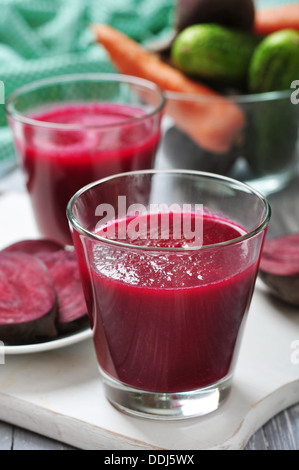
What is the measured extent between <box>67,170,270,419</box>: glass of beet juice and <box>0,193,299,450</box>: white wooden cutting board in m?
0.03

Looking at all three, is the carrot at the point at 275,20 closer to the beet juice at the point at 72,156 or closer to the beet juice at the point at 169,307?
the beet juice at the point at 72,156

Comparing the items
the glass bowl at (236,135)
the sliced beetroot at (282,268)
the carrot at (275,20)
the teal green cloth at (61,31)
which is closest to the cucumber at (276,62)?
the glass bowl at (236,135)

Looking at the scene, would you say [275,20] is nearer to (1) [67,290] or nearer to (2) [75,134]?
(2) [75,134]

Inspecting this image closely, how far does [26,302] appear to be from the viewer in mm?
1089

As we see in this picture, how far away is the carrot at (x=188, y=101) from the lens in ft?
5.28

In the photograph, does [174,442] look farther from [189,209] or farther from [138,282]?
[189,209]

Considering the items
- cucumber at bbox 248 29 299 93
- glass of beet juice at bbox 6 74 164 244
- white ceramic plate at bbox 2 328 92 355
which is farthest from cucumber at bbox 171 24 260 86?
white ceramic plate at bbox 2 328 92 355

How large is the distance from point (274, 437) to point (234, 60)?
94cm

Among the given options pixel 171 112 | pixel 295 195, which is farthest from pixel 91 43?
pixel 295 195

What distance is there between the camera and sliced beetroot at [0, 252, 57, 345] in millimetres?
1058

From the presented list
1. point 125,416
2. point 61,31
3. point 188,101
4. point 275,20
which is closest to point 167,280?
point 125,416

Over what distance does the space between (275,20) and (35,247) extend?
0.96 meters

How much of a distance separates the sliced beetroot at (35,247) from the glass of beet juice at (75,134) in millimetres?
163

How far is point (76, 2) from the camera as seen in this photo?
2295 mm
